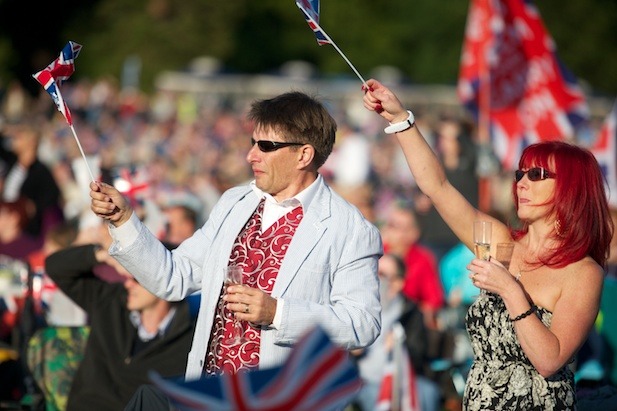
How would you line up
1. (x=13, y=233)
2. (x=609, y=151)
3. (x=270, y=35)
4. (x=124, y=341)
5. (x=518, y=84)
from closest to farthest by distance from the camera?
(x=124, y=341) < (x=13, y=233) < (x=609, y=151) < (x=518, y=84) < (x=270, y=35)

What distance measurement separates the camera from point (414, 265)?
405 inches

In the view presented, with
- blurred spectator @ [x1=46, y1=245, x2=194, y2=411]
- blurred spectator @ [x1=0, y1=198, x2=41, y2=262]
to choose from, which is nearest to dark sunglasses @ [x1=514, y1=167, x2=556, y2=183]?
blurred spectator @ [x1=46, y1=245, x2=194, y2=411]

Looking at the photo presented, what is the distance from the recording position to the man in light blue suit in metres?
4.96

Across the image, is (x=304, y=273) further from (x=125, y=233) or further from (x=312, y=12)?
(x=312, y=12)

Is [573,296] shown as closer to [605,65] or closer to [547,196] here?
[547,196]

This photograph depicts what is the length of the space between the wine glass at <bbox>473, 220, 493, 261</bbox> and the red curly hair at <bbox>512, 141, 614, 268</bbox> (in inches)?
13.5

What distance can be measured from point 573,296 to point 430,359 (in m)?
4.20

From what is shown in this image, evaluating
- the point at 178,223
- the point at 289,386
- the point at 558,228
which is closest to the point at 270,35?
the point at 178,223

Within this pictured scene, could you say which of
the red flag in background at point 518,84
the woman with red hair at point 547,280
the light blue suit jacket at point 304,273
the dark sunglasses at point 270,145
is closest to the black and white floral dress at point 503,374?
the woman with red hair at point 547,280

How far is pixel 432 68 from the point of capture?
61.0 metres

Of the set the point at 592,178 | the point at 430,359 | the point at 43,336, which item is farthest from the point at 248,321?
the point at 430,359

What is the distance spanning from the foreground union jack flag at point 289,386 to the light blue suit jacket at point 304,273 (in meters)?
0.78

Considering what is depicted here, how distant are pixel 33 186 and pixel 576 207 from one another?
958 cm

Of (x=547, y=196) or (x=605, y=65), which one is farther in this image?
(x=605, y=65)
